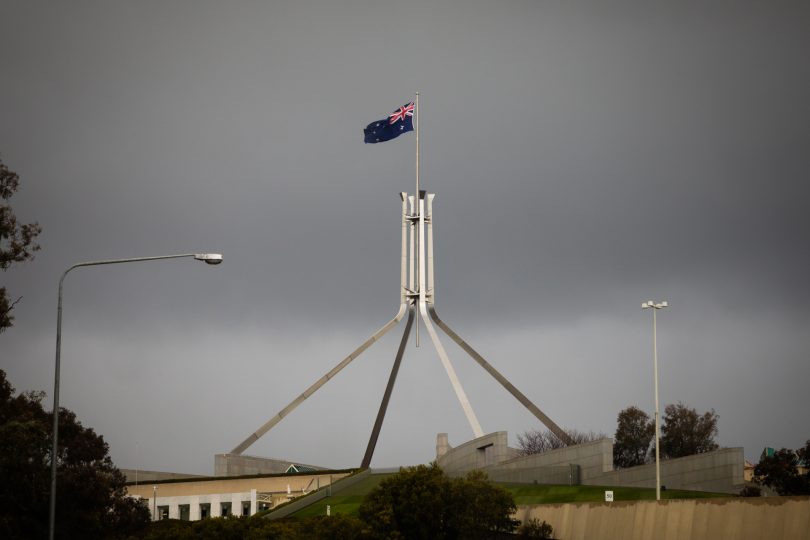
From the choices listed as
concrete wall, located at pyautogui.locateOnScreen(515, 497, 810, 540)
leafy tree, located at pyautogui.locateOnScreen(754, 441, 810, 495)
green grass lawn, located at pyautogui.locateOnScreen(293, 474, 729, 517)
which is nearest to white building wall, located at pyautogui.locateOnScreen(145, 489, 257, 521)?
green grass lawn, located at pyautogui.locateOnScreen(293, 474, 729, 517)

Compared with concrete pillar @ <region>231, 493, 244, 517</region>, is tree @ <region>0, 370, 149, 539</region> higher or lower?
higher

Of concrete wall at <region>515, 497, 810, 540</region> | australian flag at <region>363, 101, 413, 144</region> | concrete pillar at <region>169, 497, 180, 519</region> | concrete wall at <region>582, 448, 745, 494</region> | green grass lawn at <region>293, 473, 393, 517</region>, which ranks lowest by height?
concrete pillar at <region>169, 497, 180, 519</region>

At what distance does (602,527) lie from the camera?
1236 inches

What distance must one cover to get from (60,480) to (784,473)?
2617 centimetres

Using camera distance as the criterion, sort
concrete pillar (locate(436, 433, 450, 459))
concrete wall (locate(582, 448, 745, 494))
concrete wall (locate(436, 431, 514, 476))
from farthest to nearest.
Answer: concrete pillar (locate(436, 433, 450, 459))
concrete wall (locate(436, 431, 514, 476))
concrete wall (locate(582, 448, 745, 494))

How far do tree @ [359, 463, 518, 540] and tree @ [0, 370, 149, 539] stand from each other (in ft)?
25.3

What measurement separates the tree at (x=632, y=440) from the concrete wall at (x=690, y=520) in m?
45.0

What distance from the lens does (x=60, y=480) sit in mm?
37219

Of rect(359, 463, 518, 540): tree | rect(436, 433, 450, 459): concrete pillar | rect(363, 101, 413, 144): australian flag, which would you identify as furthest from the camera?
rect(436, 433, 450, 459): concrete pillar

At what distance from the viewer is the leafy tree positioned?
154ft

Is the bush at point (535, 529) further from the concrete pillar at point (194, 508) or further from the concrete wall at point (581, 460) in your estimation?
the concrete pillar at point (194, 508)

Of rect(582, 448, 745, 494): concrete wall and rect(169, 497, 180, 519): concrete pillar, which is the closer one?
rect(582, 448, 745, 494): concrete wall

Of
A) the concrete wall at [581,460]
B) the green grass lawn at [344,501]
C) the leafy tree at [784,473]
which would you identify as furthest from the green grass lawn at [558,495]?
the leafy tree at [784,473]

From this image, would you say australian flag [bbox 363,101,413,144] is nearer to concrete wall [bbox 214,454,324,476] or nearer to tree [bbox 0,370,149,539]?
concrete wall [bbox 214,454,324,476]
